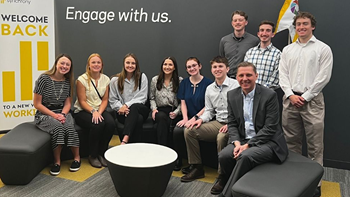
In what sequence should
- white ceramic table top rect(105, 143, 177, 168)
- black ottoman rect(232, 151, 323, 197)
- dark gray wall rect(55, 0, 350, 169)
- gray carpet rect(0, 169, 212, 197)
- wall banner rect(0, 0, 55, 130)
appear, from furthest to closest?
wall banner rect(0, 0, 55, 130) → dark gray wall rect(55, 0, 350, 169) → gray carpet rect(0, 169, 212, 197) → white ceramic table top rect(105, 143, 177, 168) → black ottoman rect(232, 151, 323, 197)

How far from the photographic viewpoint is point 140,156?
9.48 feet

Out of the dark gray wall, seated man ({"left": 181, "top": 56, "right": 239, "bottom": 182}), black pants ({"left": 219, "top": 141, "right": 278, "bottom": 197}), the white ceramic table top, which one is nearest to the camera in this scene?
black pants ({"left": 219, "top": 141, "right": 278, "bottom": 197})

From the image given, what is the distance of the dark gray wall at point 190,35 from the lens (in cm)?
369

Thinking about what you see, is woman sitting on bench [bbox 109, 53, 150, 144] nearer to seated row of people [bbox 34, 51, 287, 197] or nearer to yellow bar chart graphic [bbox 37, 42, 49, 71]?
seated row of people [bbox 34, 51, 287, 197]

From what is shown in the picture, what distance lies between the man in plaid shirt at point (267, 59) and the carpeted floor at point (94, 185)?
113cm

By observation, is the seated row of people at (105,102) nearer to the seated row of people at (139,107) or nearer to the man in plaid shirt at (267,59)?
the seated row of people at (139,107)

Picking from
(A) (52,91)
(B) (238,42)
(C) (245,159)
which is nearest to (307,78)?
(B) (238,42)

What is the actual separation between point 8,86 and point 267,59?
3533 millimetres

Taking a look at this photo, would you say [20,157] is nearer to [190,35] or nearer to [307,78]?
[190,35]

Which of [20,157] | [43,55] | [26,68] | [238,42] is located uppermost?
[238,42]

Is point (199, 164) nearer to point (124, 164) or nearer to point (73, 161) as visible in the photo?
point (124, 164)

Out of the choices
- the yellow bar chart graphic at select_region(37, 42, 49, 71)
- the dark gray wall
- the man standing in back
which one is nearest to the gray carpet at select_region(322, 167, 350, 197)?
the dark gray wall

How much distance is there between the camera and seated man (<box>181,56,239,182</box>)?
3.37m

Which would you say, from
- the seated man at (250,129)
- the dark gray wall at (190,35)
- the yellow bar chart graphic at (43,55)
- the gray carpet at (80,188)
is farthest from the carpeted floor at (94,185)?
the yellow bar chart graphic at (43,55)
